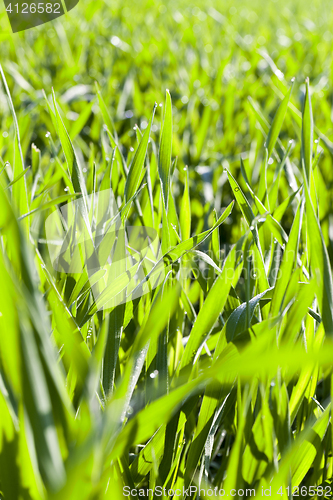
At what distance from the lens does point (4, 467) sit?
0.20m

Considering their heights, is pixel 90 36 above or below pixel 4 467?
above

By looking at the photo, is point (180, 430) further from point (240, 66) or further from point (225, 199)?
point (240, 66)

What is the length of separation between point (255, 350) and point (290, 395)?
0.15 metres

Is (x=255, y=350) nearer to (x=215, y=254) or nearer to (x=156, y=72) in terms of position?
(x=215, y=254)

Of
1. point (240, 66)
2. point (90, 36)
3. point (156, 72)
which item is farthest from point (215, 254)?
point (90, 36)

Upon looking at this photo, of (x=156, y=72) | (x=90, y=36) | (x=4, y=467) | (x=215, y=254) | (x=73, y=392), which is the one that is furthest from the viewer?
(x=90, y=36)

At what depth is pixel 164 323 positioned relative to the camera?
0.94 feet

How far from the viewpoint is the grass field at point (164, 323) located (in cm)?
19

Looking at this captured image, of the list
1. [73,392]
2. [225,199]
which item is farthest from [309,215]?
[225,199]

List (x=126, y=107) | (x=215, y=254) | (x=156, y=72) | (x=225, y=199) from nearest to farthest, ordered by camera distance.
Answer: (x=215, y=254)
(x=225, y=199)
(x=126, y=107)
(x=156, y=72)

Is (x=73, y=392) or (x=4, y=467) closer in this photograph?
(x=4, y=467)

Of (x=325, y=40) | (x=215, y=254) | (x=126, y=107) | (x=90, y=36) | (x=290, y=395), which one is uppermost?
(x=90, y=36)

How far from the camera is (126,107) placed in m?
1.03

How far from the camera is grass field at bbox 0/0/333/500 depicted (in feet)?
0.62
